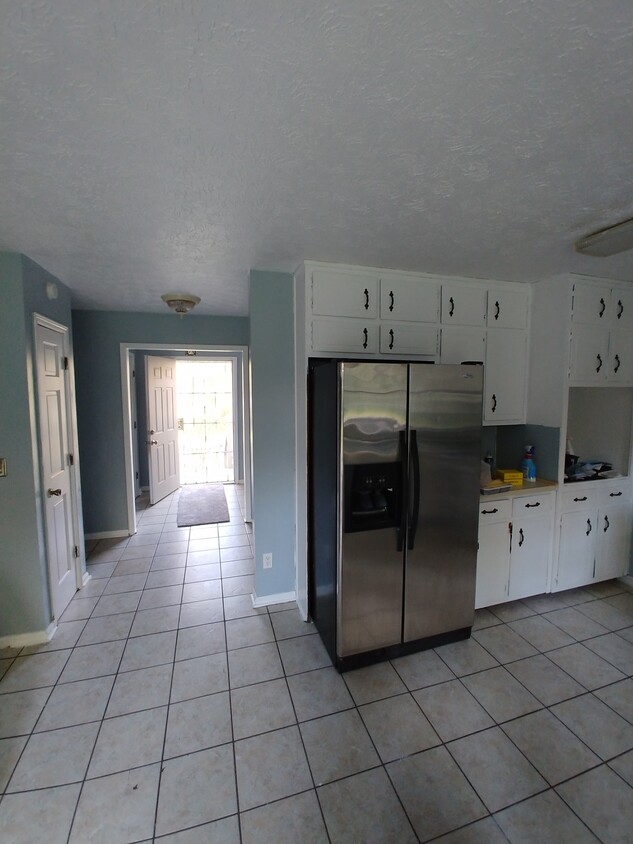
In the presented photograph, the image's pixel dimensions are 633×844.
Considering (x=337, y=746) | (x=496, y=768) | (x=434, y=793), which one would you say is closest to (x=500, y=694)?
(x=496, y=768)

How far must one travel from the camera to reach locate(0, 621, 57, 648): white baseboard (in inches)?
89.3

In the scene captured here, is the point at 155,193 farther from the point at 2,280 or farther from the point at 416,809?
the point at 416,809

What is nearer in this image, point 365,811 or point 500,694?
point 365,811

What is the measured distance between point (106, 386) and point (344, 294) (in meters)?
2.81

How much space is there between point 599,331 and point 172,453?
5.38 meters

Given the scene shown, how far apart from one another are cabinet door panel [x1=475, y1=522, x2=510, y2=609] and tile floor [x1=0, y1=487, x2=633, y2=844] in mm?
165

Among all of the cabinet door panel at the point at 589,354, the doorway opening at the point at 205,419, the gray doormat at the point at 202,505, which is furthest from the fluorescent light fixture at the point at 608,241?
the doorway opening at the point at 205,419

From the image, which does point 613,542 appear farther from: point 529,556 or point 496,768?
point 496,768

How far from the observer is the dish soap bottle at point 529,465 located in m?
2.83

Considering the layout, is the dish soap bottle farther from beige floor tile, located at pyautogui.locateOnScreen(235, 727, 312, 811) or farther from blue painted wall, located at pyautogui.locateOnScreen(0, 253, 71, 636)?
blue painted wall, located at pyautogui.locateOnScreen(0, 253, 71, 636)

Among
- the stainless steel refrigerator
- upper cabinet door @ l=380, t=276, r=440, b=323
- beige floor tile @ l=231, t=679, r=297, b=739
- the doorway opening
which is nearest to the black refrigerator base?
the stainless steel refrigerator

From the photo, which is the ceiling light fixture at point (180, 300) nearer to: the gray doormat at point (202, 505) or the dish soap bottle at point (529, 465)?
the gray doormat at point (202, 505)

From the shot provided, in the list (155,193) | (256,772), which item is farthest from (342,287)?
(256,772)

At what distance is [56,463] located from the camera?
263cm
